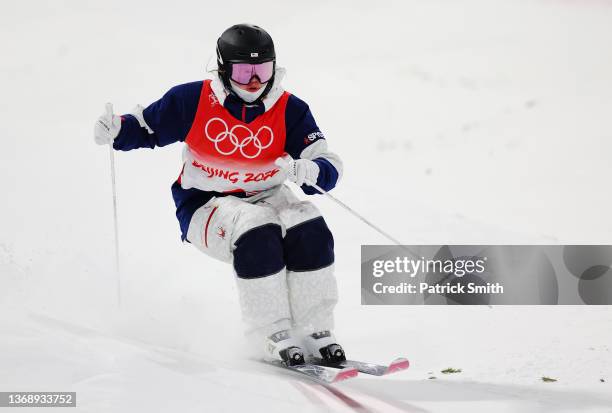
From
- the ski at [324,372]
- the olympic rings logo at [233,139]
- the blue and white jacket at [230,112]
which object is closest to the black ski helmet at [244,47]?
the blue and white jacket at [230,112]

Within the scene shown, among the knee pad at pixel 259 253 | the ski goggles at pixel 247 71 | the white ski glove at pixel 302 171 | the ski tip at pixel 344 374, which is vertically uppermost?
the ski goggles at pixel 247 71

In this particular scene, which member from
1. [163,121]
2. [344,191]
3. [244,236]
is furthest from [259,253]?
[344,191]

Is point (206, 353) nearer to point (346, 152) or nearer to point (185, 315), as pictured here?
point (185, 315)

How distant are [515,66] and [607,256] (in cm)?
948

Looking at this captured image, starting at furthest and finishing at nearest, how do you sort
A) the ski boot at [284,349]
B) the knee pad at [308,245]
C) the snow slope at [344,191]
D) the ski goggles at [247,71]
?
the ski goggles at [247,71] → the knee pad at [308,245] → the ski boot at [284,349] → the snow slope at [344,191]

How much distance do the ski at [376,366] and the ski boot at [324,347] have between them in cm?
3

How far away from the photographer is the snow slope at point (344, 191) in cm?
311

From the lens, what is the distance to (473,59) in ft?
50.0

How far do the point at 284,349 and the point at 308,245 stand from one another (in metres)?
0.48

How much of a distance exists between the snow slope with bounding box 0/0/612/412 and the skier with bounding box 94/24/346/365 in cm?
31

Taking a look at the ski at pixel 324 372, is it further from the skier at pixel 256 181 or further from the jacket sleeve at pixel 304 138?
the jacket sleeve at pixel 304 138

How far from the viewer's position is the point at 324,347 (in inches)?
141

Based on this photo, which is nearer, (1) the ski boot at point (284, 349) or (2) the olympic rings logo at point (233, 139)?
(1) the ski boot at point (284, 349)

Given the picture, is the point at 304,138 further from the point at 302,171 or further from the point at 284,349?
the point at 284,349
